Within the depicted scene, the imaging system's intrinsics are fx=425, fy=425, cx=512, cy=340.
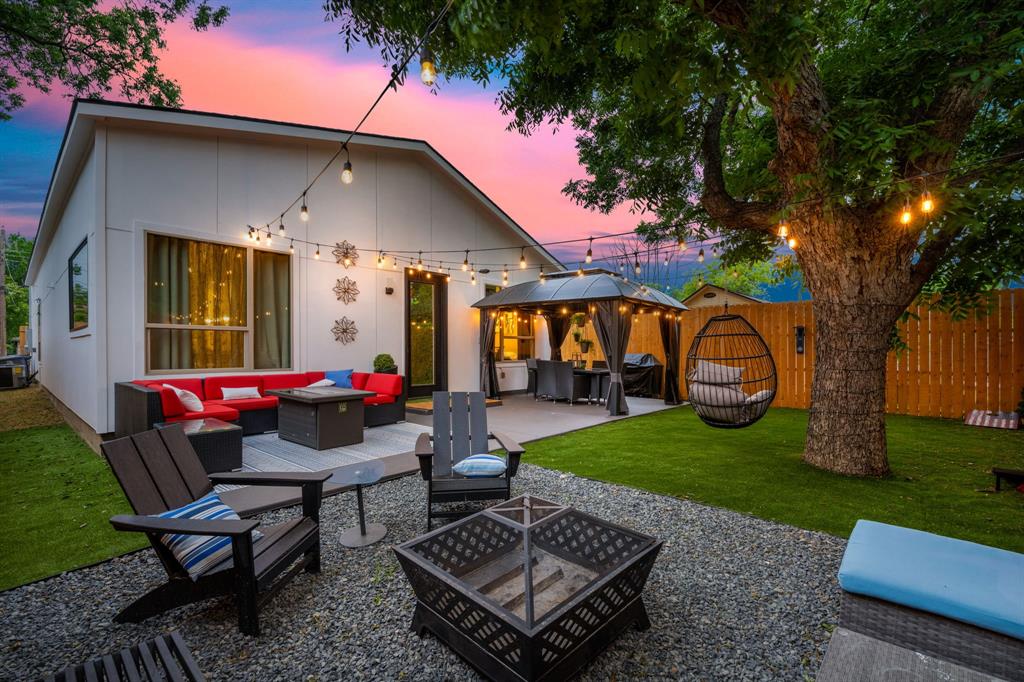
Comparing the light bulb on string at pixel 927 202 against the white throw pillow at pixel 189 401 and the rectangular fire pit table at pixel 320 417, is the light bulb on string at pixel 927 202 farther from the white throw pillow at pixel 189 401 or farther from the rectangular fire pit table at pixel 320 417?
the white throw pillow at pixel 189 401

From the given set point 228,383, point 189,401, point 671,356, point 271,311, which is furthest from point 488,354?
point 189,401

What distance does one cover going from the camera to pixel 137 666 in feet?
4.21

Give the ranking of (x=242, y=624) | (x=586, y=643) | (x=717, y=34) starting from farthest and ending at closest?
(x=717, y=34) < (x=242, y=624) < (x=586, y=643)

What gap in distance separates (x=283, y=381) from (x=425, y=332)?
3.36 meters

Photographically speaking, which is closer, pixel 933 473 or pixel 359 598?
pixel 359 598

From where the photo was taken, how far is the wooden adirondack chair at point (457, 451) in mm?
3088

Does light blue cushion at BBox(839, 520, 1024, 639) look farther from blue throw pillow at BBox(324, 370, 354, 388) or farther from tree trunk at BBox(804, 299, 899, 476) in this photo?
blue throw pillow at BBox(324, 370, 354, 388)

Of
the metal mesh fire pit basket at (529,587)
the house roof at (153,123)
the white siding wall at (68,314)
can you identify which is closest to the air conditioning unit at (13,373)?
the white siding wall at (68,314)

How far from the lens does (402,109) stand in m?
9.65

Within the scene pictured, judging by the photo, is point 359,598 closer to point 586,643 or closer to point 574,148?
point 586,643

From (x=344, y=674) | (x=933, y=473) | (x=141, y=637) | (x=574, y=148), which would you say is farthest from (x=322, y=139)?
(x=933, y=473)

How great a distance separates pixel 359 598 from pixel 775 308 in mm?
9645

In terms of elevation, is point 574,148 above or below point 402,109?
below

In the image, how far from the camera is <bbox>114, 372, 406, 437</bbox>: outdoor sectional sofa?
4812 mm
